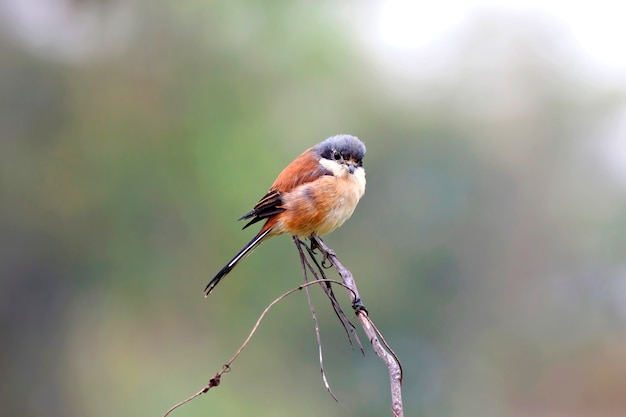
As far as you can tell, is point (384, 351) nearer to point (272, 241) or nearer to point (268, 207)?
point (268, 207)

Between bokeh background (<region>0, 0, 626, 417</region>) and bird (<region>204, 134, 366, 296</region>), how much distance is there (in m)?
5.42

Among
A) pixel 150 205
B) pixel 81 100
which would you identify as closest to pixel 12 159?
pixel 81 100

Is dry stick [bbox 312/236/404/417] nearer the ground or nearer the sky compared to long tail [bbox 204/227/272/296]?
nearer the ground

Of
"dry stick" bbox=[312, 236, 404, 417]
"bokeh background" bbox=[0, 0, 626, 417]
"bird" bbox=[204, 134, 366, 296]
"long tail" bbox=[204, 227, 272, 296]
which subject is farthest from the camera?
"bokeh background" bbox=[0, 0, 626, 417]

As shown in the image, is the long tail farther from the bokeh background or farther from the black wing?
the bokeh background

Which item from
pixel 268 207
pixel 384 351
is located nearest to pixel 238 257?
pixel 268 207

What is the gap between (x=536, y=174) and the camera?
10.8 metres

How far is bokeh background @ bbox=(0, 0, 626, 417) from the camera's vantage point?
929cm

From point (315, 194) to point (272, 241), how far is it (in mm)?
6056

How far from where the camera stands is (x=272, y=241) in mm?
8977

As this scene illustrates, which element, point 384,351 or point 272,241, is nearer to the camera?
point 384,351

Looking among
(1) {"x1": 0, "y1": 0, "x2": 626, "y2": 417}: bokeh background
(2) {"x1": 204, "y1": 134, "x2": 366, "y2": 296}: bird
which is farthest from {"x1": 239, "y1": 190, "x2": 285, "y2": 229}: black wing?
(1) {"x1": 0, "y1": 0, "x2": 626, "y2": 417}: bokeh background

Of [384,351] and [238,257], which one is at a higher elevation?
[238,257]

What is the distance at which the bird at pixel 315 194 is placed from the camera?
294 centimetres
